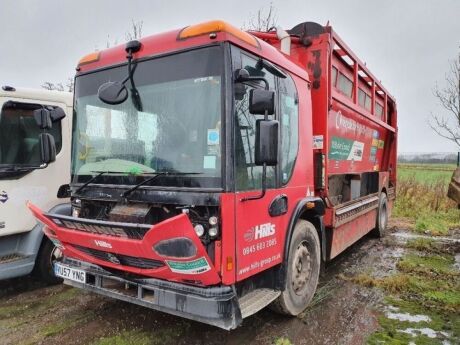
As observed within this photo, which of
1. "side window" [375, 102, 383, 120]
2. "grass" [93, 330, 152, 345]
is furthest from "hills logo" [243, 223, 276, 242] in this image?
"side window" [375, 102, 383, 120]

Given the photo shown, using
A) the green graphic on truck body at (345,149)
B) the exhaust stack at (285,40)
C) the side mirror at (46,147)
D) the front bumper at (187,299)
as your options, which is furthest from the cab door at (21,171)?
the green graphic on truck body at (345,149)

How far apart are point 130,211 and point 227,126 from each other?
107cm

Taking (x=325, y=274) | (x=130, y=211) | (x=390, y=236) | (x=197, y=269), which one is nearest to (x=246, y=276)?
(x=197, y=269)

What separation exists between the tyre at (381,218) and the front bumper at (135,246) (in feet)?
19.9

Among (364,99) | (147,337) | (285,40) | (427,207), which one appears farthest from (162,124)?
(427,207)

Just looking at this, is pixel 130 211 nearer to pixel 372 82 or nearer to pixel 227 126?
pixel 227 126

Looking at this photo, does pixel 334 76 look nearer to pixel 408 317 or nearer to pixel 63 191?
pixel 408 317

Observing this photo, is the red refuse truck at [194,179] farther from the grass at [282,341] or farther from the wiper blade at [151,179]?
the grass at [282,341]

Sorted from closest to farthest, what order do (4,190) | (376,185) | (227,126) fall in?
(227,126) → (4,190) → (376,185)

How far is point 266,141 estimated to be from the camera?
289 centimetres

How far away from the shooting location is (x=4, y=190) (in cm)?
455

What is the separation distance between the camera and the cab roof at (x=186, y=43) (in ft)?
9.76

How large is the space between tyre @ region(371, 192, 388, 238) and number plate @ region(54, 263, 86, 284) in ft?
20.3

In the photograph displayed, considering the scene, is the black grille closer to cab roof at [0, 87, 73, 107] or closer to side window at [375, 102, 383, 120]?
cab roof at [0, 87, 73, 107]
